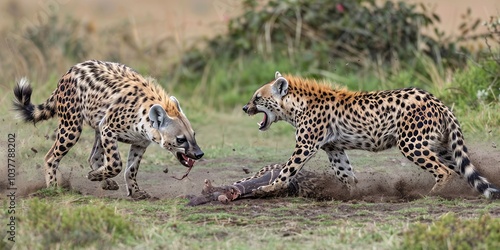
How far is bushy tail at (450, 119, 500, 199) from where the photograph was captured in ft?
22.9

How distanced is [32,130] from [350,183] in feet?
11.6

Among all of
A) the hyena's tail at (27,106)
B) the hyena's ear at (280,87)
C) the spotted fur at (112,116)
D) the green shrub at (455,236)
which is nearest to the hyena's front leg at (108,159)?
the spotted fur at (112,116)

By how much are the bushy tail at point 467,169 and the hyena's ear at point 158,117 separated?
7.16 feet

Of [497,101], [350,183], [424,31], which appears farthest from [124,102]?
[424,31]

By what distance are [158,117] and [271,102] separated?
1231mm

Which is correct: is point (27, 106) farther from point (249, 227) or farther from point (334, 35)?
point (334, 35)

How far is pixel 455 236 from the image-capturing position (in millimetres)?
5230

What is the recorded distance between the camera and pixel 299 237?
18.7ft

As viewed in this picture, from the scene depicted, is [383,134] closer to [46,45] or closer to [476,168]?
[476,168]

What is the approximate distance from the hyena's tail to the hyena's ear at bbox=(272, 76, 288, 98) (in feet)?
6.17

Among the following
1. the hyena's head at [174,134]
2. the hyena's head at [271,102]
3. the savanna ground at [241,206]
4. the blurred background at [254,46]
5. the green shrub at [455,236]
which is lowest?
the green shrub at [455,236]

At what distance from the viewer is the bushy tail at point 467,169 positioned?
6965 millimetres

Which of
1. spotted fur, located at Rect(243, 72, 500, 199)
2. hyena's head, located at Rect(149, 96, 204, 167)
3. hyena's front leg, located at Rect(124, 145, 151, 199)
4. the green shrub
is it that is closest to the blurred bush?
spotted fur, located at Rect(243, 72, 500, 199)

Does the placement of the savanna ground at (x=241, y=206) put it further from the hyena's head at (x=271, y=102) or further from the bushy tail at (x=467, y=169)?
the hyena's head at (x=271, y=102)
